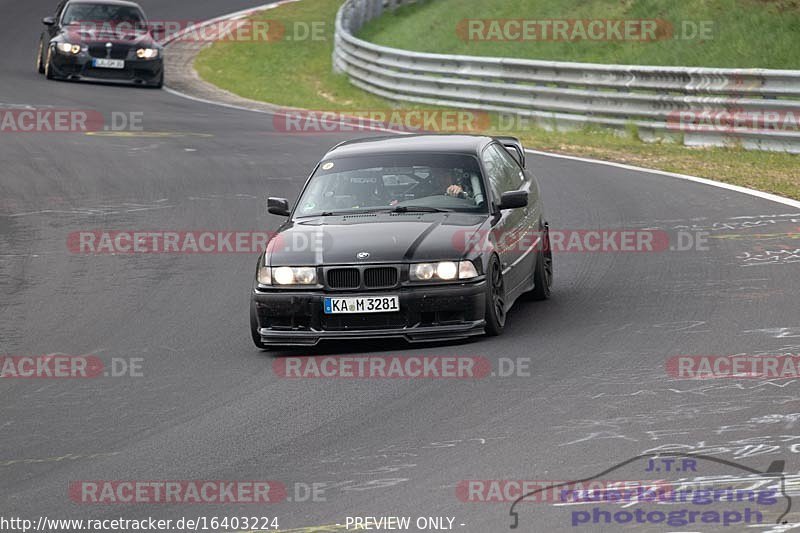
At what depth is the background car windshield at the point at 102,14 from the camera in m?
30.9

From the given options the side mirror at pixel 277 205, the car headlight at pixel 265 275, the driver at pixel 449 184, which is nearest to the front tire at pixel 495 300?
the driver at pixel 449 184

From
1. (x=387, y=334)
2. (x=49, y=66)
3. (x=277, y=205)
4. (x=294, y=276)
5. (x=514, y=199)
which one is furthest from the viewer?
(x=49, y=66)

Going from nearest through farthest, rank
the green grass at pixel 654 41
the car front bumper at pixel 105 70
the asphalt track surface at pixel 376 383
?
the asphalt track surface at pixel 376 383
the green grass at pixel 654 41
the car front bumper at pixel 105 70

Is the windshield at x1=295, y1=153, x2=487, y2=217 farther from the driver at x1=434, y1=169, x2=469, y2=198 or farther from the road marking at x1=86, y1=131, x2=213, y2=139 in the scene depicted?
the road marking at x1=86, y1=131, x2=213, y2=139

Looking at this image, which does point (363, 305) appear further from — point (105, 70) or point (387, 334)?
point (105, 70)

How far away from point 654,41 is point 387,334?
61.9ft

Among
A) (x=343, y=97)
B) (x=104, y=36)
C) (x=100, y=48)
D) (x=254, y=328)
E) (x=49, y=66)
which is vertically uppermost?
(x=254, y=328)

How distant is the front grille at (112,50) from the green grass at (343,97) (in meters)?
2.72

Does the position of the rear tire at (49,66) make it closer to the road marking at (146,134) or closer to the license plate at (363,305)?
the road marking at (146,134)

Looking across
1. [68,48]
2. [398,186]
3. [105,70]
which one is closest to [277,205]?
[398,186]

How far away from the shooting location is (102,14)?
3120 cm

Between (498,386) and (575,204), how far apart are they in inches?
317

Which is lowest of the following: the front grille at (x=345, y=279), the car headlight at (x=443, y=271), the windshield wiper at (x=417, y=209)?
the front grille at (x=345, y=279)

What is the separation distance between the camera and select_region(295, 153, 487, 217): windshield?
11.1 m
